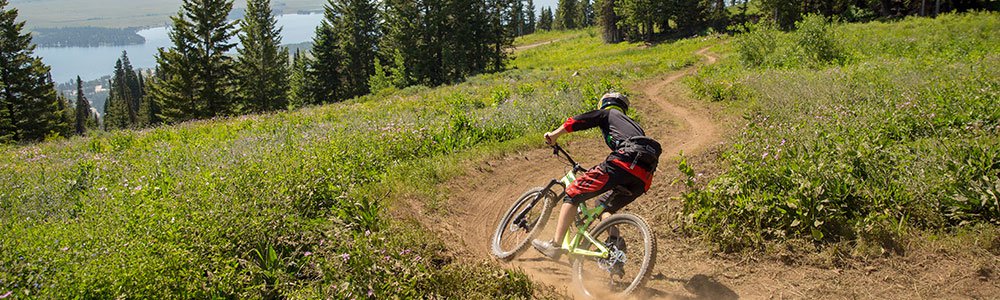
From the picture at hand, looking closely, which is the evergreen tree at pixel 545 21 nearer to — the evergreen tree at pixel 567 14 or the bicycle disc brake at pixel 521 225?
the evergreen tree at pixel 567 14

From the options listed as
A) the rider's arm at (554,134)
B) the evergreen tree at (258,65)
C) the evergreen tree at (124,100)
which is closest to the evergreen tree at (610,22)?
the evergreen tree at (258,65)

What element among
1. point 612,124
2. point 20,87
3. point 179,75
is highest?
point 179,75

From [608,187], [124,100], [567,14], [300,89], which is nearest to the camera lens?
[608,187]

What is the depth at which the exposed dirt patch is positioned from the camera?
17.6ft

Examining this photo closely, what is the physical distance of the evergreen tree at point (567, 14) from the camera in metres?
121

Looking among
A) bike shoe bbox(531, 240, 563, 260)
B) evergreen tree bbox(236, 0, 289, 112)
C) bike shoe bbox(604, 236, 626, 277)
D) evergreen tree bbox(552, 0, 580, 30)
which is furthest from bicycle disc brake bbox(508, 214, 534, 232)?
evergreen tree bbox(552, 0, 580, 30)

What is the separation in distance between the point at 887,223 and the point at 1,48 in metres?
58.3

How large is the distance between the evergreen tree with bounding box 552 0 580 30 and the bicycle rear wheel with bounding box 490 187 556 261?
388 ft

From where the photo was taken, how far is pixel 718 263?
6445 mm

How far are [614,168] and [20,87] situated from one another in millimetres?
55867

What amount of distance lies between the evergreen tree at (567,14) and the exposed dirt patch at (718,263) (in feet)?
379

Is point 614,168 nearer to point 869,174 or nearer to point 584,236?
point 584,236

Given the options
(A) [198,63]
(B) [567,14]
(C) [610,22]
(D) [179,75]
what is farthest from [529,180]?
(B) [567,14]

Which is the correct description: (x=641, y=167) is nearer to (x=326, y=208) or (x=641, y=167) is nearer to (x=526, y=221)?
(x=526, y=221)
